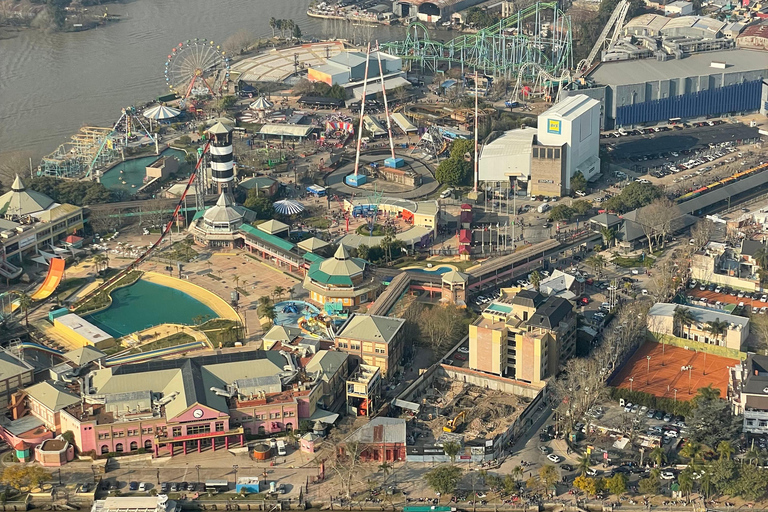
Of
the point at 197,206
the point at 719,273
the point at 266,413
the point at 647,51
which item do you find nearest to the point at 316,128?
the point at 197,206

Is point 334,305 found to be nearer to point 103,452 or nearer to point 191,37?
point 103,452

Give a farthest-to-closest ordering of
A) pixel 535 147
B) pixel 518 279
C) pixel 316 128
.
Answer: pixel 316 128, pixel 535 147, pixel 518 279

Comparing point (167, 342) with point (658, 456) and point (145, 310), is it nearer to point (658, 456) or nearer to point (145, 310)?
point (145, 310)

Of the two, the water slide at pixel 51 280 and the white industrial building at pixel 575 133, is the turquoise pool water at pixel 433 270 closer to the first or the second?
the white industrial building at pixel 575 133

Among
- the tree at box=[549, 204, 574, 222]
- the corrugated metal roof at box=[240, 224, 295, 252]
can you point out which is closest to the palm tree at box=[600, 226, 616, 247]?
the tree at box=[549, 204, 574, 222]

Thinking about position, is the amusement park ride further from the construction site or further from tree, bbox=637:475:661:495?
tree, bbox=637:475:661:495

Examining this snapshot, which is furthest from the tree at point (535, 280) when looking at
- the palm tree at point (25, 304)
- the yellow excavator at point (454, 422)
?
the palm tree at point (25, 304)

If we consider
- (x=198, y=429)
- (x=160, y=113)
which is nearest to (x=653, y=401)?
(x=198, y=429)
